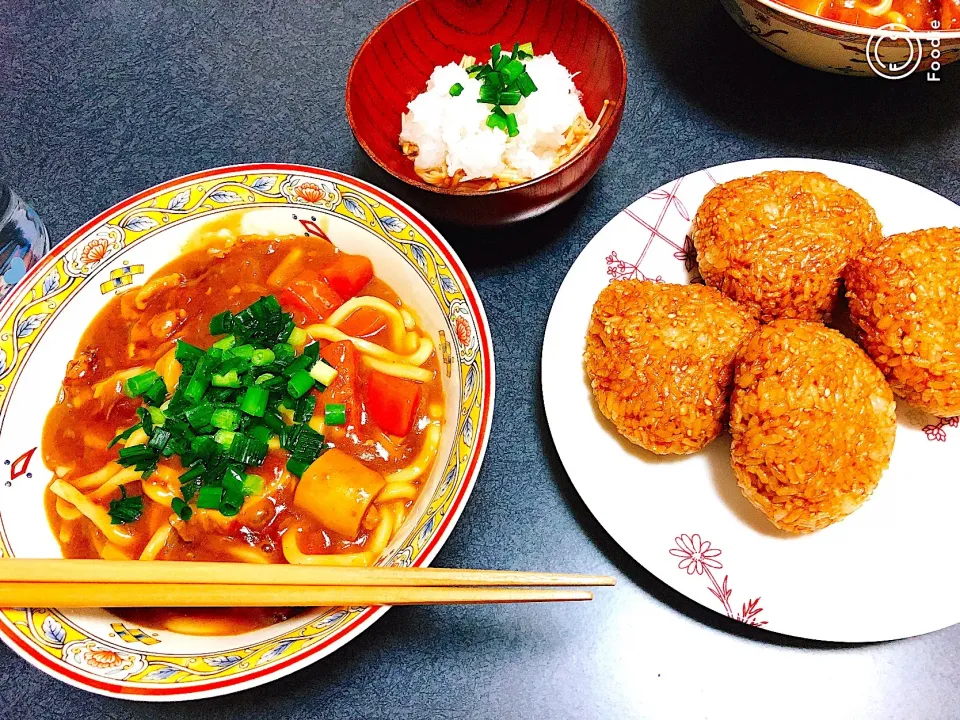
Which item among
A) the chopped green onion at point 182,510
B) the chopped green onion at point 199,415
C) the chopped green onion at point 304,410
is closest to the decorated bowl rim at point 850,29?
the chopped green onion at point 304,410

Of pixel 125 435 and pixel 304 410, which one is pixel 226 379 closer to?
pixel 304 410

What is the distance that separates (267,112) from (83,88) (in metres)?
0.90

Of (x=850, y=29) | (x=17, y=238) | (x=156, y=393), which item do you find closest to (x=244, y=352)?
(x=156, y=393)

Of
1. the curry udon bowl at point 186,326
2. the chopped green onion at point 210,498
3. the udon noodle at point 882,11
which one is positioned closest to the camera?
the curry udon bowl at point 186,326

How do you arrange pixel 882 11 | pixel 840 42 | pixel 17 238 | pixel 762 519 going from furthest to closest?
pixel 17 238 → pixel 882 11 → pixel 840 42 → pixel 762 519

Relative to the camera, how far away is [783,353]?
1863 millimetres

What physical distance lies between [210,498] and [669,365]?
4.40 feet

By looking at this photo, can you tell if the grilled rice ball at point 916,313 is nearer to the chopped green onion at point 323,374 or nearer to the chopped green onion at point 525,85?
the chopped green onion at point 525,85

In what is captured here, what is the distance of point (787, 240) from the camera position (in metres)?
2.06

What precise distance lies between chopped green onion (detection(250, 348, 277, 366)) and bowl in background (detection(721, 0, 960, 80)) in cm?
194

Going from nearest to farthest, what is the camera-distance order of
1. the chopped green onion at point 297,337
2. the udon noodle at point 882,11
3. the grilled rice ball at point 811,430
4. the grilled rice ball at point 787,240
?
the grilled rice ball at point 811,430
the grilled rice ball at point 787,240
the chopped green onion at point 297,337
the udon noodle at point 882,11

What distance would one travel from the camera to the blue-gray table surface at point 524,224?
6.59ft

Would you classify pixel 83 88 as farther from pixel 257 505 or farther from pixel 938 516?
pixel 938 516

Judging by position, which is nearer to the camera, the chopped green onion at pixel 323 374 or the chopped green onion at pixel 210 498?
the chopped green onion at pixel 210 498
